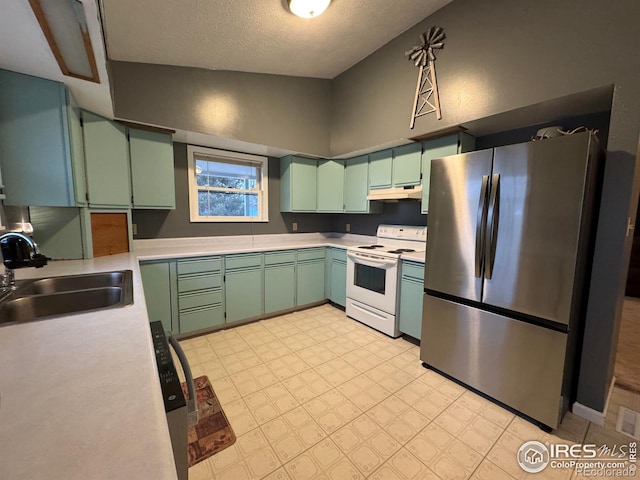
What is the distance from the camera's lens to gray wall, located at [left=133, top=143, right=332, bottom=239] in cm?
288

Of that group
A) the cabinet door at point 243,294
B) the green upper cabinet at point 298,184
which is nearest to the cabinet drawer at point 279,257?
the cabinet door at point 243,294

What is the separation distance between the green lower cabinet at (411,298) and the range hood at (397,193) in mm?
719

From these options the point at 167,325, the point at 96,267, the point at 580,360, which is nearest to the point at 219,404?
the point at 167,325

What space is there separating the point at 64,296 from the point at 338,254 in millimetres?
2644

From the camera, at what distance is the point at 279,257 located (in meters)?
3.24

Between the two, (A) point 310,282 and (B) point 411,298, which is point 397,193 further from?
(A) point 310,282

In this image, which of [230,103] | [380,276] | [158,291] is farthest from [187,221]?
[380,276]

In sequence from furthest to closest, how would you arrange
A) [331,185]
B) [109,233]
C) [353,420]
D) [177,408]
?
[331,185], [109,233], [353,420], [177,408]

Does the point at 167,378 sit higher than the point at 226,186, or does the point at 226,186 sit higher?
the point at 226,186

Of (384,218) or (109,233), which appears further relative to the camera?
(384,218)

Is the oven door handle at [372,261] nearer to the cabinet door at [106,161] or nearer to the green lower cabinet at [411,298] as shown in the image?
the green lower cabinet at [411,298]

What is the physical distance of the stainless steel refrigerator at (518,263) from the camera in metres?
1.55

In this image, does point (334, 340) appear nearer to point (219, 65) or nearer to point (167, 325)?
point (167, 325)

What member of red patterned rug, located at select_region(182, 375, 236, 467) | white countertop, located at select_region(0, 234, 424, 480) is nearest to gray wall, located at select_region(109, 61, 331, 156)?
white countertop, located at select_region(0, 234, 424, 480)
